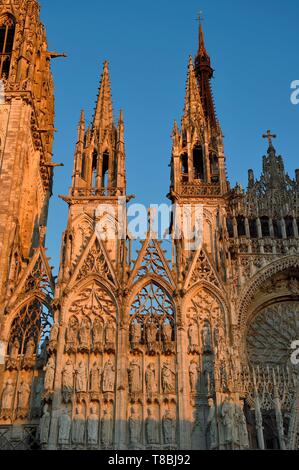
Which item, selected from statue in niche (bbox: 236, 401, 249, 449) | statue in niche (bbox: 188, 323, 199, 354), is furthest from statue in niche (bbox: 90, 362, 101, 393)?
statue in niche (bbox: 236, 401, 249, 449)

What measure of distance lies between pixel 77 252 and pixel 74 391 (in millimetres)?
5110

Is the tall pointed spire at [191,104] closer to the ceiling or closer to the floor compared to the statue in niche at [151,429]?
closer to the ceiling

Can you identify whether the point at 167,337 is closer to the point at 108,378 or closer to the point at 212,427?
the point at 108,378

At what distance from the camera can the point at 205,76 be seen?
38.3m

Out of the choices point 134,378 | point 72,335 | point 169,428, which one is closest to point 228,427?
point 169,428

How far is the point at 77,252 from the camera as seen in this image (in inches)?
910

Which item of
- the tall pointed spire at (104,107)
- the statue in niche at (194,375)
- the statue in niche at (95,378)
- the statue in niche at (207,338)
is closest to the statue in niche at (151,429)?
the statue in niche at (194,375)

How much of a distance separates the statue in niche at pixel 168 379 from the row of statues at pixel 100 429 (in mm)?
599

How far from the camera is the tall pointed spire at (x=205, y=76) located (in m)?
35.7

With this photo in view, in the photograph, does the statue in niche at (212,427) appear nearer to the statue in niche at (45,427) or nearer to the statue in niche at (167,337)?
the statue in niche at (167,337)

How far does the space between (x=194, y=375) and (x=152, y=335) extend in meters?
1.78

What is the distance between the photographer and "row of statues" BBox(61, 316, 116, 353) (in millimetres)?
20656

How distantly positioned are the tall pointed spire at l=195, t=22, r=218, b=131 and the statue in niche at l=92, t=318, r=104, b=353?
1610cm
